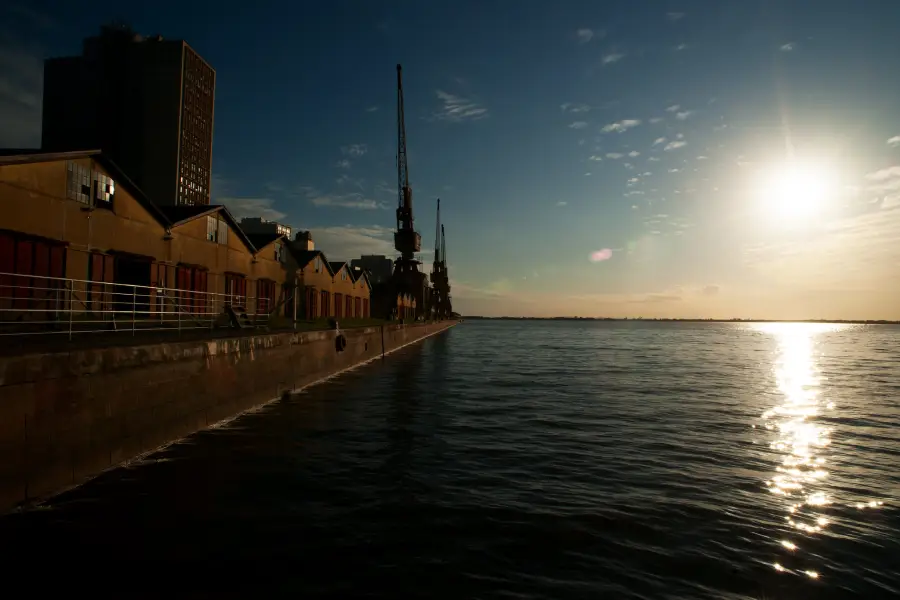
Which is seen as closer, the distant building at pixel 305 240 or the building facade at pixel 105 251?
the building facade at pixel 105 251

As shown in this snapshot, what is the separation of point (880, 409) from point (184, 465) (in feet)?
77.2

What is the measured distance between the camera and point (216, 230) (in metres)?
28.7

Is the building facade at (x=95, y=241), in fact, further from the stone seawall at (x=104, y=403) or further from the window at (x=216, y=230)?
the stone seawall at (x=104, y=403)

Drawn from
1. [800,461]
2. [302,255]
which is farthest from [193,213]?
[800,461]

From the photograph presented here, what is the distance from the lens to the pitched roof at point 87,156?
53.4ft

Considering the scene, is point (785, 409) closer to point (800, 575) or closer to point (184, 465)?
point (800, 575)

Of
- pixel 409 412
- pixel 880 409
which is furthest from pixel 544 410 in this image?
pixel 880 409

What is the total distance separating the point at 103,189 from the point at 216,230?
8.72 m

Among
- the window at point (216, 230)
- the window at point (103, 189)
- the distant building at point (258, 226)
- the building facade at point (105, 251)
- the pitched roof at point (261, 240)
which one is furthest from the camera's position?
the distant building at point (258, 226)

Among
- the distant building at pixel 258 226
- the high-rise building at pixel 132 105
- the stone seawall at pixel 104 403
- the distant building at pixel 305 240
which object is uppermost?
the high-rise building at pixel 132 105

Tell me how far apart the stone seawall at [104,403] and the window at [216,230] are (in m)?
13.9

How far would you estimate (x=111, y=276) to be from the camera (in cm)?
2062

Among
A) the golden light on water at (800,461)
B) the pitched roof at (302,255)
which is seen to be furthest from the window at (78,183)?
the golden light on water at (800,461)

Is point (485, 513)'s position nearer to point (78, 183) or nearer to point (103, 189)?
point (78, 183)
